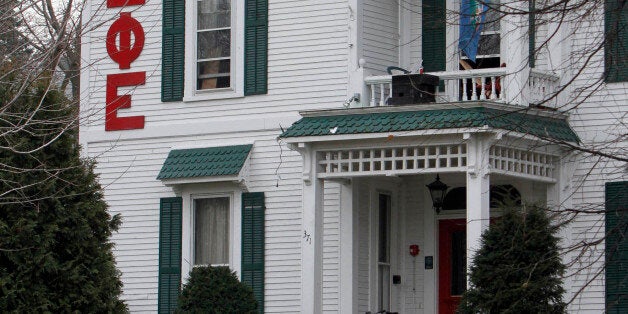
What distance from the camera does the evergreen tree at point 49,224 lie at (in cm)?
1537

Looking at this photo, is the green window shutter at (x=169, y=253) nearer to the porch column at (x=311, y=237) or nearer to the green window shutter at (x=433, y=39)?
the porch column at (x=311, y=237)

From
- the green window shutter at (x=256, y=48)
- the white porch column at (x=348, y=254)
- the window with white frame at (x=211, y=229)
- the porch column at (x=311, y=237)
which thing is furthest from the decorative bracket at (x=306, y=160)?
the window with white frame at (x=211, y=229)

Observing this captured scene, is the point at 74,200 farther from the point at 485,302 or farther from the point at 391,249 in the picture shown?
the point at 391,249

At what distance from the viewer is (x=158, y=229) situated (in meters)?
23.0

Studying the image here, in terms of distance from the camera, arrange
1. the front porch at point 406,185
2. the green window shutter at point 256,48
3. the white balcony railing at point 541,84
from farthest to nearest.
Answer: the green window shutter at point 256,48, the white balcony railing at point 541,84, the front porch at point 406,185

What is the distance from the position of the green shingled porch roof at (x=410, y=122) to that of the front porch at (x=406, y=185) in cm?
2

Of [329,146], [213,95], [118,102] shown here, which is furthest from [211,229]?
[329,146]

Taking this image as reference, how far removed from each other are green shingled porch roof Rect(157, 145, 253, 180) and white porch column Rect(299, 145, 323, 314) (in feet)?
5.67

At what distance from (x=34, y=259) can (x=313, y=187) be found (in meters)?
5.95

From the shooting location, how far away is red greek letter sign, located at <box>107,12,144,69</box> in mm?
23422

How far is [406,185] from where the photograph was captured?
72.2 feet

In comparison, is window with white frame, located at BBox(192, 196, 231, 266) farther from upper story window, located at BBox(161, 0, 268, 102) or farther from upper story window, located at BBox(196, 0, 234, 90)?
upper story window, located at BBox(196, 0, 234, 90)

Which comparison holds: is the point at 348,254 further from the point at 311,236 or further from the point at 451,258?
the point at 451,258

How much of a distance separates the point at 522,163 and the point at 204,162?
17.4ft
